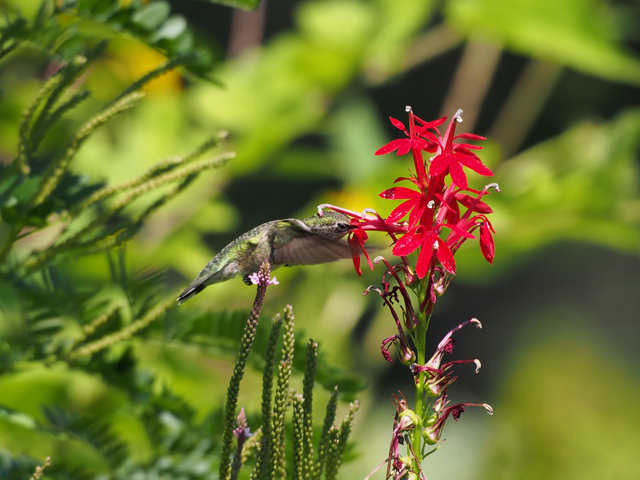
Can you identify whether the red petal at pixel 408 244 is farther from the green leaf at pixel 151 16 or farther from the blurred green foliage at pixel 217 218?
the green leaf at pixel 151 16

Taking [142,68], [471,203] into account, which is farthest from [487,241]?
[142,68]

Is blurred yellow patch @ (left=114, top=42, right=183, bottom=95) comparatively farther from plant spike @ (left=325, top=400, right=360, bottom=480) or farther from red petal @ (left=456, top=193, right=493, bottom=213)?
plant spike @ (left=325, top=400, right=360, bottom=480)

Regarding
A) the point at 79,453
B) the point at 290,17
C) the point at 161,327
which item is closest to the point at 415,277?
the point at 161,327

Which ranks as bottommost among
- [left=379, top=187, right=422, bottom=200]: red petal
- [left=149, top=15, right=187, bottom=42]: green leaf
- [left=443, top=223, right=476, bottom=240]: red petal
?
[left=443, top=223, right=476, bottom=240]: red petal

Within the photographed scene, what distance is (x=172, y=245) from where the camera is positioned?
6.77 feet

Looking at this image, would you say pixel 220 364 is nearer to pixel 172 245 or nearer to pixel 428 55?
pixel 172 245

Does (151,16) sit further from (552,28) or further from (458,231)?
(552,28)

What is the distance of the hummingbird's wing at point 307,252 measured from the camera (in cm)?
102

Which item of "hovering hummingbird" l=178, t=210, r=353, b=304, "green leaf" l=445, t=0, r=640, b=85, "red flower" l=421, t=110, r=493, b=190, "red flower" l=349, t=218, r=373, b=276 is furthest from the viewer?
"green leaf" l=445, t=0, r=640, b=85

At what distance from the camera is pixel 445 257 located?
670mm

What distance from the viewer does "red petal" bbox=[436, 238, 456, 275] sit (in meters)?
0.66

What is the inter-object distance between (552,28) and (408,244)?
150 cm

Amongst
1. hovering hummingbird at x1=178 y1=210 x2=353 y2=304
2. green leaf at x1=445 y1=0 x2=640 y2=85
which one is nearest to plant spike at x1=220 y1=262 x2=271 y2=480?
hovering hummingbird at x1=178 y1=210 x2=353 y2=304

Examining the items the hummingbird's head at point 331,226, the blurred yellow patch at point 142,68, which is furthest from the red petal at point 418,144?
the blurred yellow patch at point 142,68
